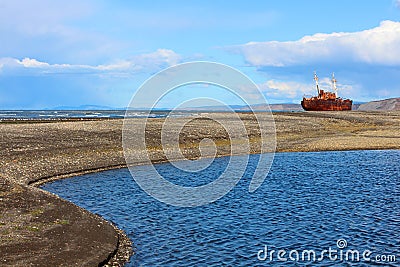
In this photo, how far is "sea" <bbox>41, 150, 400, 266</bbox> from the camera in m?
18.2

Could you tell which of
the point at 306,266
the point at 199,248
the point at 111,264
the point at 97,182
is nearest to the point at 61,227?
the point at 111,264

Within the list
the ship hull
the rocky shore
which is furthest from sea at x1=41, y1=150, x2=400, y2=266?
the ship hull

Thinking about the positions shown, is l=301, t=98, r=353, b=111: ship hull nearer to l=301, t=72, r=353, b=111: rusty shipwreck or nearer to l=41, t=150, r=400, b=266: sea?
l=301, t=72, r=353, b=111: rusty shipwreck

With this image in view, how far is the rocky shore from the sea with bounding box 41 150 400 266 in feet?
5.96

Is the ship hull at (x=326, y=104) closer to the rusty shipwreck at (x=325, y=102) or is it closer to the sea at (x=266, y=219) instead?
the rusty shipwreck at (x=325, y=102)

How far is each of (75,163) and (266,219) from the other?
23.9m

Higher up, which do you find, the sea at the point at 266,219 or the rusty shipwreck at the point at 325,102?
the rusty shipwreck at the point at 325,102

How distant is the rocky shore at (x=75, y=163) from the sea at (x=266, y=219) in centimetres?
182

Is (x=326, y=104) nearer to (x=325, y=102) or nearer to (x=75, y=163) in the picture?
(x=325, y=102)

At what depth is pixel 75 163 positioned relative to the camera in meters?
41.6

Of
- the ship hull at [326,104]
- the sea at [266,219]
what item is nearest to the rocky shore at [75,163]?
the sea at [266,219]

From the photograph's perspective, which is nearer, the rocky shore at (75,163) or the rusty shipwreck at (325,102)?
the rocky shore at (75,163)

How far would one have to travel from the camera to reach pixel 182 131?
65.1 metres

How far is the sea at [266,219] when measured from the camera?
717 inches
